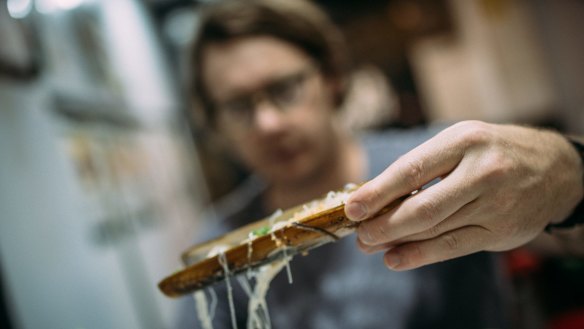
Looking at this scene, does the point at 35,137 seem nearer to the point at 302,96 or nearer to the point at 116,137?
the point at 116,137

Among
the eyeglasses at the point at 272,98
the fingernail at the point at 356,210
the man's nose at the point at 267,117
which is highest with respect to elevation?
the eyeglasses at the point at 272,98

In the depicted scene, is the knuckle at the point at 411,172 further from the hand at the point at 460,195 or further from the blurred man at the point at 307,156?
the blurred man at the point at 307,156

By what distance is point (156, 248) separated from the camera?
263cm

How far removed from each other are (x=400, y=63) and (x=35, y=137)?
3014mm

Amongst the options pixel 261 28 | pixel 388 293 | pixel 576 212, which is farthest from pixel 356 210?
pixel 261 28

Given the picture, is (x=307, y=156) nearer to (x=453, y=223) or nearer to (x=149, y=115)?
(x=453, y=223)

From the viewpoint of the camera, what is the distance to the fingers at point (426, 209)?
19.9 inches

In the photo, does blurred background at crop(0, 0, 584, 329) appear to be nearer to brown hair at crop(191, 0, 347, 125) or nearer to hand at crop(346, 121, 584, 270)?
hand at crop(346, 121, 584, 270)

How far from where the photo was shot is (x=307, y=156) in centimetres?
127

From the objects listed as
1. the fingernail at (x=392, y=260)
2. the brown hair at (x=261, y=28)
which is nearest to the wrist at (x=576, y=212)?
the fingernail at (x=392, y=260)

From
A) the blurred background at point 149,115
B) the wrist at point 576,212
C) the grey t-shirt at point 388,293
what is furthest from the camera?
the blurred background at point 149,115

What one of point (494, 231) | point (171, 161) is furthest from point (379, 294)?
point (171, 161)

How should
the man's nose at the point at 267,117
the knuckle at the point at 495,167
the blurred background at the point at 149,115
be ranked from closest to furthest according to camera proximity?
the knuckle at the point at 495,167
the man's nose at the point at 267,117
the blurred background at the point at 149,115

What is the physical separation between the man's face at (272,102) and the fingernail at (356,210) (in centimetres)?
68
